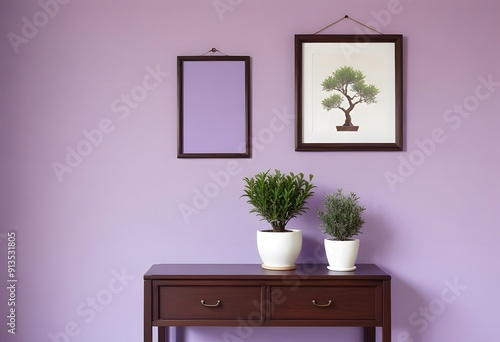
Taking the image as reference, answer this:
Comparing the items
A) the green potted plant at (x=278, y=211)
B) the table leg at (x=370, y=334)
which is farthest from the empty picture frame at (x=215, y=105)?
the table leg at (x=370, y=334)

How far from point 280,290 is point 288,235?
24 cm

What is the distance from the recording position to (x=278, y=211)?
2.29 metres

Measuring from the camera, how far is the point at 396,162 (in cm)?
254

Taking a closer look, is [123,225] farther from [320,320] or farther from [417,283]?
[417,283]

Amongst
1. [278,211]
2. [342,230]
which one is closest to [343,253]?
[342,230]

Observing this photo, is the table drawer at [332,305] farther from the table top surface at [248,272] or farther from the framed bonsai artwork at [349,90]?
the framed bonsai artwork at [349,90]

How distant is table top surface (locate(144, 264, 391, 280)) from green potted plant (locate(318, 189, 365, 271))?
0.05m

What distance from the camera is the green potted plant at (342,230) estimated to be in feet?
7.49

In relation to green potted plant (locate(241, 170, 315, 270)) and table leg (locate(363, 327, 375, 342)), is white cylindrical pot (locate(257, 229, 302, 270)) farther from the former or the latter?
table leg (locate(363, 327, 375, 342))

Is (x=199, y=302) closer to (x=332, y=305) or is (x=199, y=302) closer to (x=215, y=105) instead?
(x=332, y=305)

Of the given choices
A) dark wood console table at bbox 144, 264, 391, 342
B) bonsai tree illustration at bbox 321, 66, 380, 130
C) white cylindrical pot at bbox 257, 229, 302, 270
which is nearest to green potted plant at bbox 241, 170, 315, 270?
white cylindrical pot at bbox 257, 229, 302, 270

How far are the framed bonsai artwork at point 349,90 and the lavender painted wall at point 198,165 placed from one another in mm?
63

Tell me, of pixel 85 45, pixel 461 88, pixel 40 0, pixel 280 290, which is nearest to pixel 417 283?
pixel 280 290

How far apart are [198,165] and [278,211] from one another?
0.48 m
